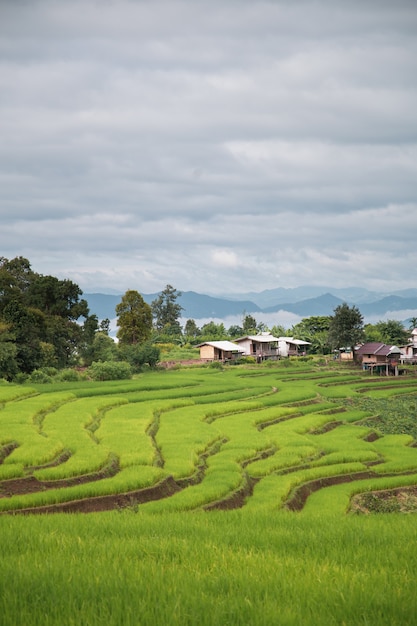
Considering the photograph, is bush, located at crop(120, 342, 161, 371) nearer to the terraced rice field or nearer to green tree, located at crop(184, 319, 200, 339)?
the terraced rice field

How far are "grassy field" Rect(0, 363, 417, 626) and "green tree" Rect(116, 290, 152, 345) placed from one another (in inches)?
721

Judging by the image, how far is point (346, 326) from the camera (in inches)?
2827

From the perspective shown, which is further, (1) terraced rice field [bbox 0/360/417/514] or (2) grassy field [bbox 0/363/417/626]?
(1) terraced rice field [bbox 0/360/417/514]

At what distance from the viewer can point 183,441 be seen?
25.5 m

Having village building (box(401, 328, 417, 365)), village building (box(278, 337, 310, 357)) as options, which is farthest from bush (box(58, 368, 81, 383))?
village building (box(401, 328, 417, 365))

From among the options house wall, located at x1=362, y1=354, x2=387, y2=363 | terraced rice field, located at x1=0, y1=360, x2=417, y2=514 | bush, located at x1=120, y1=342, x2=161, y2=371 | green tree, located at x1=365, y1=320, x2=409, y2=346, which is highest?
green tree, located at x1=365, y1=320, x2=409, y2=346

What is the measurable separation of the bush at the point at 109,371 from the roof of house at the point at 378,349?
96.7ft

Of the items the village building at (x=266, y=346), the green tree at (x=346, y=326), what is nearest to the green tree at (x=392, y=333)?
the village building at (x=266, y=346)

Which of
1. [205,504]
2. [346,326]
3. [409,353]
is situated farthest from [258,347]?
[205,504]

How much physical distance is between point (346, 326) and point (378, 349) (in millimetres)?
4809

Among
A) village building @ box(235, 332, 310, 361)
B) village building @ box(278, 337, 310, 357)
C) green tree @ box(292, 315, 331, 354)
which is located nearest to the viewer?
village building @ box(235, 332, 310, 361)

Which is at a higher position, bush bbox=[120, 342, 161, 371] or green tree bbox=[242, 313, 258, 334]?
green tree bbox=[242, 313, 258, 334]

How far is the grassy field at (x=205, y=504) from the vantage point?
568 cm

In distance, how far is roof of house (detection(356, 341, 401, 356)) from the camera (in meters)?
67.4
